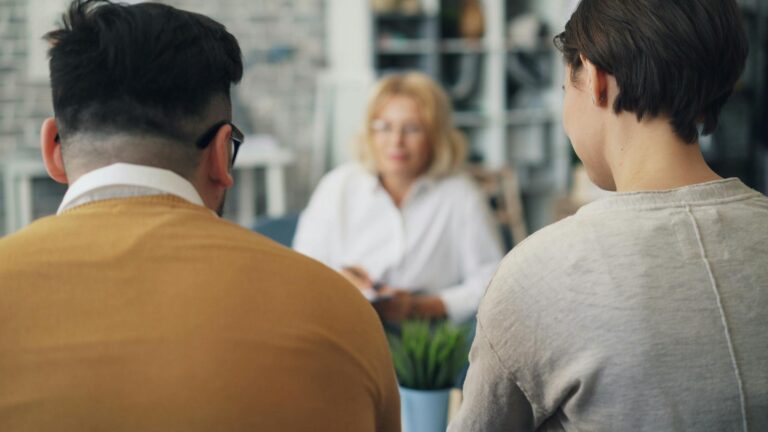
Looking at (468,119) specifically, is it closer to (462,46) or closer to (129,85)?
Result: (462,46)

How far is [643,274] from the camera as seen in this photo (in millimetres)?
925

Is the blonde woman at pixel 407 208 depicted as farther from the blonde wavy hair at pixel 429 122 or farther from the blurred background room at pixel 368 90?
the blurred background room at pixel 368 90

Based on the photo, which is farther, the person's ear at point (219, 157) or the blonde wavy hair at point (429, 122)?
the blonde wavy hair at point (429, 122)

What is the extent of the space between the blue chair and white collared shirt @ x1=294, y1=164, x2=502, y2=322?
2.3 inches

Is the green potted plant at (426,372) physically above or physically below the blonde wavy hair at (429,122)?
below

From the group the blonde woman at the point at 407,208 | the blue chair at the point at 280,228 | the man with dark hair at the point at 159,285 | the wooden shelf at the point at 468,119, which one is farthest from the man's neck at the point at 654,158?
the wooden shelf at the point at 468,119

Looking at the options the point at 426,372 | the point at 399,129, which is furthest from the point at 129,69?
the point at 399,129

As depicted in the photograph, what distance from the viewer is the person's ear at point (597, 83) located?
3.34ft

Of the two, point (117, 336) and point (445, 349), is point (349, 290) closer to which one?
point (117, 336)

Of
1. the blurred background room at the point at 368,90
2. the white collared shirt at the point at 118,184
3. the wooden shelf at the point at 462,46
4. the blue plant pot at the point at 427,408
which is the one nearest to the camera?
the white collared shirt at the point at 118,184

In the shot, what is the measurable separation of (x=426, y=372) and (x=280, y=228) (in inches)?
52.3

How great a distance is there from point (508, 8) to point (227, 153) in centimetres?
488

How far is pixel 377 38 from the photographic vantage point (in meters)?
5.02

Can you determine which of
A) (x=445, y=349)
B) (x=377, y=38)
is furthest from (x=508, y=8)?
(x=445, y=349)
